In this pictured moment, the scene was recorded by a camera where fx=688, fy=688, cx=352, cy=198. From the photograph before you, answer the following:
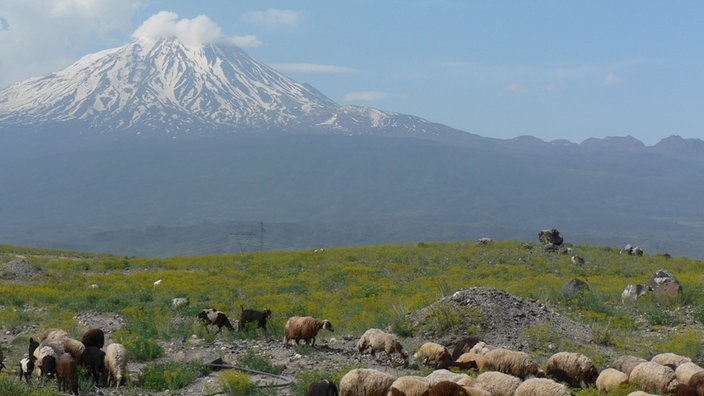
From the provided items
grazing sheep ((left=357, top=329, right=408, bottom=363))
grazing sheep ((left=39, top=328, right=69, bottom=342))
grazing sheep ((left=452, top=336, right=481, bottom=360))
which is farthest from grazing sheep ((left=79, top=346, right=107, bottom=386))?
grazing sheep ((left=452, top=336, right=481, bottom=360))

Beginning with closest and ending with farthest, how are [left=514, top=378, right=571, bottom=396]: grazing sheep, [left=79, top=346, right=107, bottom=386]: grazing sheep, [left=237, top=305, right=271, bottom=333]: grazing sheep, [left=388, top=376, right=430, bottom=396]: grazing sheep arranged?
[left=388, top=376, right=430, bottom=396]: grazing sheep
[left=514, top=378, right=571, bottom=396]: grazing sheep
[left=79, top=346, right=107, bottom=386]: grazing sheep
[left=237, top=305, right=271, bottom=333]: grazing sheep

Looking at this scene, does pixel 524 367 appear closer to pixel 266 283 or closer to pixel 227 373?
pixel 227 373

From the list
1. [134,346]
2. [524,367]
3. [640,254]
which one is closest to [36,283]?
[134,346]

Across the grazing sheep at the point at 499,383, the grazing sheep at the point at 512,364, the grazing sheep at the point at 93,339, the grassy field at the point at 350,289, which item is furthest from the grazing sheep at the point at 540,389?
the grazing sheep at the point at 93,339

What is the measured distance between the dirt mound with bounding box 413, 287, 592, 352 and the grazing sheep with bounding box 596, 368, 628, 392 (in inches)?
127

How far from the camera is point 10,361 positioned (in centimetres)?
1602

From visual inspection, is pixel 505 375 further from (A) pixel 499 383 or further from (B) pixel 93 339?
(B) pixel 93 339

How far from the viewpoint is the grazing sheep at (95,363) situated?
14219 millimetres

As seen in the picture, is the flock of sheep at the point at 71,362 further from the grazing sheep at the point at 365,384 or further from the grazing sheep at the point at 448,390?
the grazing sheep at the point at 448,390

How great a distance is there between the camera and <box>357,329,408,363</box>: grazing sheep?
16562 mm

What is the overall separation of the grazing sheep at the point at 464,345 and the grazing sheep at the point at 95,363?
781cm

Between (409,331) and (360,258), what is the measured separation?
25538 mm

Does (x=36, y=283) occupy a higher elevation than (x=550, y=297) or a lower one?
lower

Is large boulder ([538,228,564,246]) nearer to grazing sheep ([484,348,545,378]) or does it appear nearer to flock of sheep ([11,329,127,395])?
grazing sheep ([484,348,545,378])
